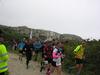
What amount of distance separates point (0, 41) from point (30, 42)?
406 inches

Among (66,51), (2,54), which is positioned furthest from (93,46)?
(2,54)

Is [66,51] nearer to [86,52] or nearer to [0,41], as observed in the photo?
[86,52]

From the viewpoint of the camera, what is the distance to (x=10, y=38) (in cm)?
4775

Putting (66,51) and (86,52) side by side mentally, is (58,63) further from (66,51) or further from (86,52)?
(66,51)

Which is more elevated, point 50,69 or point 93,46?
point 93,46

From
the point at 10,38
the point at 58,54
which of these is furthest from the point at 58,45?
the point at 10,38

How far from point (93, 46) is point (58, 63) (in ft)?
21.4

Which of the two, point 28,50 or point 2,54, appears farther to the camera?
point 28,50

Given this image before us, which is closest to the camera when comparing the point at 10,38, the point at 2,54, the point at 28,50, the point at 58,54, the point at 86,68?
the point at 2,54

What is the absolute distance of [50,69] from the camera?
53.3 ft

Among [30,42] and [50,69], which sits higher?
[30,42]

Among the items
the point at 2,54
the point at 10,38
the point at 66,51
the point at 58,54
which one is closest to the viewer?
the point at 2,54

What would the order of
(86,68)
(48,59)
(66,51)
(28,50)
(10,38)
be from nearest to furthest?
1. (48,59)
2. (28,50)
3. (86,68)
4. (66,51)
5. (10,38)

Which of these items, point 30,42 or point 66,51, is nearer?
point 30,42
